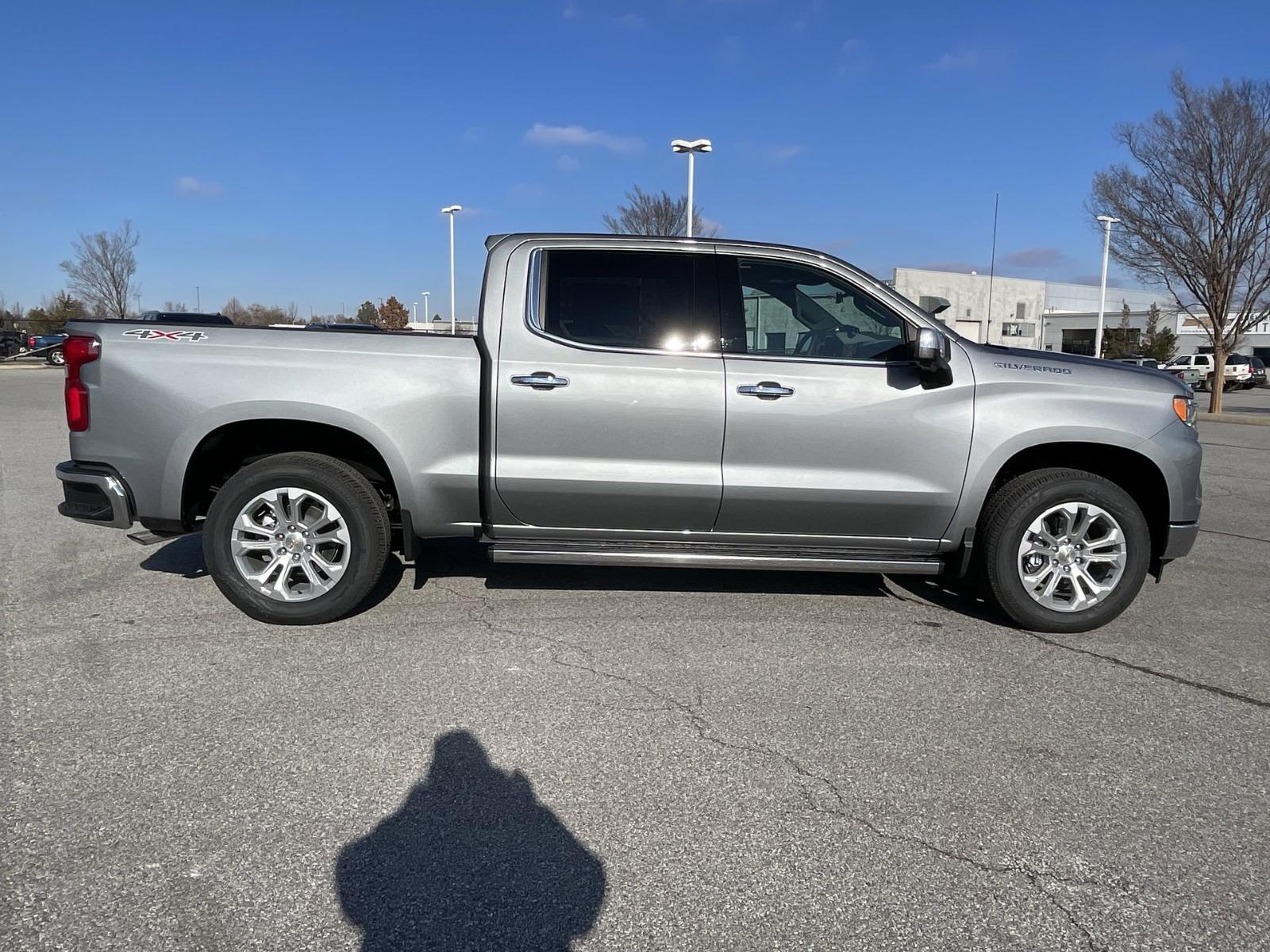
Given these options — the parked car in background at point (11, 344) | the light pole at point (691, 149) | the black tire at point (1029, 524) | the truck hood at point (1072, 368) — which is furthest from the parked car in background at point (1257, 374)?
the parked car in background at point (11, 344)

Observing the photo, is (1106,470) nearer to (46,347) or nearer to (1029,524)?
(1029,524)

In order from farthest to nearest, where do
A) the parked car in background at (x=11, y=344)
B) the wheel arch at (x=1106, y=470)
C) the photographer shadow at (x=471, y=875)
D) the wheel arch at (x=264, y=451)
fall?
the parked car in background at (x=11, y=344)
the wheel arch at (x=1106, y=470)
the wheel arch at (x=264, y=451)
the photographer shadow at (x=471, y=875)

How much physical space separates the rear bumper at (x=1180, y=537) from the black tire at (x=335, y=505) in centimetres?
410

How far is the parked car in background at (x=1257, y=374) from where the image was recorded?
4511cm

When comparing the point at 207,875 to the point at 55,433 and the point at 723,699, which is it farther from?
the point at 55,433

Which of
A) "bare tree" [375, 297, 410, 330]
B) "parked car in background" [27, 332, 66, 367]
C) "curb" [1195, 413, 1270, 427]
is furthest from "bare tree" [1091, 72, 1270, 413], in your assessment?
"bare tree" [375, 297, 410, 330]

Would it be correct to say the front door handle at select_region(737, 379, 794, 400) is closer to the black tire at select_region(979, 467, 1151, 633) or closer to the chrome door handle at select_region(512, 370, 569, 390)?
the chrome door handle at select_region(512, 370, 569, 390)

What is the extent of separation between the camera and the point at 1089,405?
468cm

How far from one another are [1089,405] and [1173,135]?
59.2 ft

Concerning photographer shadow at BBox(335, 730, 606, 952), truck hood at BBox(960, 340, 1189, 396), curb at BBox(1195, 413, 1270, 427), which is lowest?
photographer shadow at BBox(335, 730, 606, 952)

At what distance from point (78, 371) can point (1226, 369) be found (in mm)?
47064

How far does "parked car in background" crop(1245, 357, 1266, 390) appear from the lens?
1776 inches

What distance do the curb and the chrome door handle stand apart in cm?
2202

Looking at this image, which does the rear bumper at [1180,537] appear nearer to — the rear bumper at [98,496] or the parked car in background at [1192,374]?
the rear bumper at [98,496]
